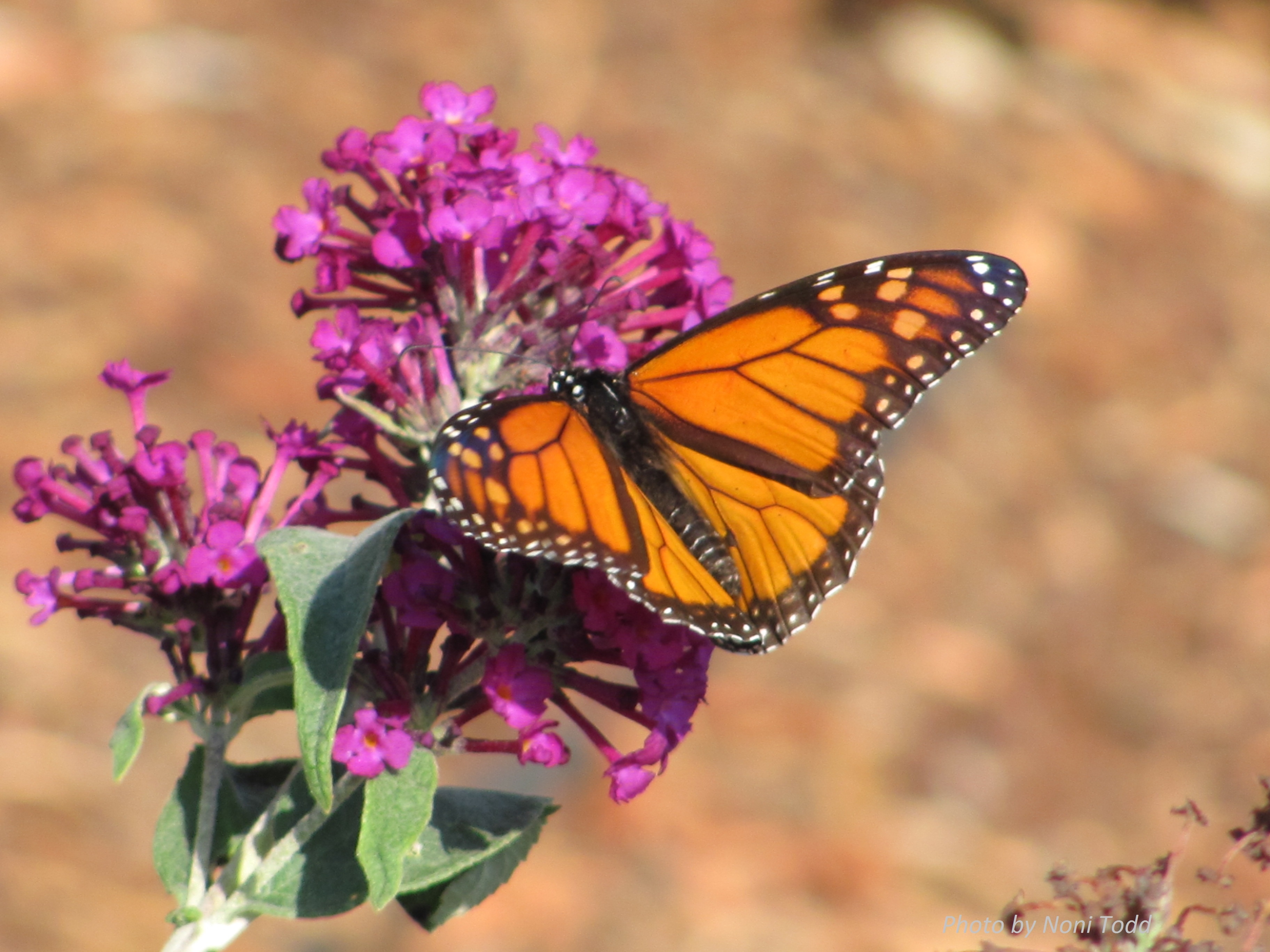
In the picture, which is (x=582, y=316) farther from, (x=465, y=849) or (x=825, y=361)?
(x=465, y=849)

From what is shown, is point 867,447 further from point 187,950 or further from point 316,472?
point 187,950

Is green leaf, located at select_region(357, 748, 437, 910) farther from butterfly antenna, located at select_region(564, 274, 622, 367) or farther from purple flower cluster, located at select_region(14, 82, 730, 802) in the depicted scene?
butterfly antenna, located at select_region(564, 274, 622, 367)

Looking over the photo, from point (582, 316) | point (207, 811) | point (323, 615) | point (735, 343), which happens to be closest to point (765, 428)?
point (735, 343)

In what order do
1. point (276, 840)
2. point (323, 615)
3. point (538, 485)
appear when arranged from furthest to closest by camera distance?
point (276, 840) < point (538, 485) < point (323, 615)

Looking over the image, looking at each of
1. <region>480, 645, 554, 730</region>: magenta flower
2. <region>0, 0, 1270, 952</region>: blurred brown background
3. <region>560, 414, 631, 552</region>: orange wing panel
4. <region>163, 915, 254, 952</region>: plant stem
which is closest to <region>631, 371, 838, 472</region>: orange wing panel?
<region>560, 414, 631, 552</region>: orange wing panel

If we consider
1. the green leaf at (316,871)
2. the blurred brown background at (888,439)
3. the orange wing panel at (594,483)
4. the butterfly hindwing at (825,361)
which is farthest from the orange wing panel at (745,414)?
the blurred brown background at (888,439)

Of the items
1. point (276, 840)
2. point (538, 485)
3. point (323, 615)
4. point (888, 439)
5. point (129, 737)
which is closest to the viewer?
point (323, 615)

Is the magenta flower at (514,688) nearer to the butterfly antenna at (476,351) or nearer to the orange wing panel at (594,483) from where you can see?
the orange wing panel at (594,483)
